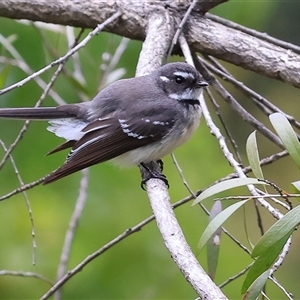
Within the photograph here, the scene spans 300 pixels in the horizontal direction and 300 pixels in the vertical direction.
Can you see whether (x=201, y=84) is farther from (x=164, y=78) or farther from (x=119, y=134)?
(x=119, y=134)

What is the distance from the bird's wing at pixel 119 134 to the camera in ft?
8.72

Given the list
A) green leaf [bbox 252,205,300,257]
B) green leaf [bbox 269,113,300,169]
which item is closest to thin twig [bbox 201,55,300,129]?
green leaf [bbox 269,113,300,169]

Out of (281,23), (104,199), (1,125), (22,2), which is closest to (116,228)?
(104,199)

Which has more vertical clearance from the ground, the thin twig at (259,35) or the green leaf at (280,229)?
the thin twig at (259,35)

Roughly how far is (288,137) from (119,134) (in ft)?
4.16

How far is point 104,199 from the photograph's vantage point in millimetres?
3729

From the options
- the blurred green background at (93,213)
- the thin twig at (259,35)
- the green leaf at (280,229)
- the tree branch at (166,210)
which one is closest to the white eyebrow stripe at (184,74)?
the tree branch at (166,210)

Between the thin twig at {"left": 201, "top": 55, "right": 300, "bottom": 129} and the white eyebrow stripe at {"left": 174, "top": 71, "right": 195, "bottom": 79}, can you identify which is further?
the white eyebrow stripe at {"left": 174, "top": 71, "right": 195, "bottom": 79}

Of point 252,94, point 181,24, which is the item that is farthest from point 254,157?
point 181,24

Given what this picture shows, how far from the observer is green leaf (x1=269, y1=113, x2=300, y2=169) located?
1.54m

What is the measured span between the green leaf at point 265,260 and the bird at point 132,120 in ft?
4.22

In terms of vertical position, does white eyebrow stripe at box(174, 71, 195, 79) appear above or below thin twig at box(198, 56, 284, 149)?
above

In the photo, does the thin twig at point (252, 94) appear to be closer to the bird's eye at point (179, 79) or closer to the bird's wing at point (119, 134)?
the bird's eye at point (179, 79)

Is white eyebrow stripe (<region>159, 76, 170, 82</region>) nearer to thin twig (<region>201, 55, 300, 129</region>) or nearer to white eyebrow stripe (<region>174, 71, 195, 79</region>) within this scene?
white eyebrow stripe (<region>174, 71, 195, 79</region>)
